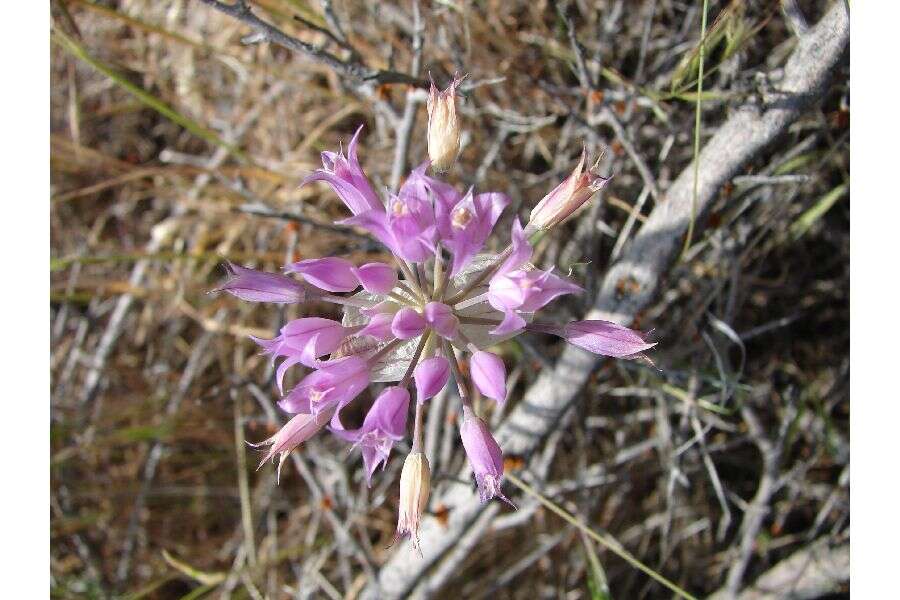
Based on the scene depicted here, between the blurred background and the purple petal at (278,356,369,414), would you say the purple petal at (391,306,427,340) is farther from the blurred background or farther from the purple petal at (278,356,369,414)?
the blurred background

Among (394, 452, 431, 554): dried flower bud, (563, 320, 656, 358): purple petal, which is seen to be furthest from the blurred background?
(394, 452, 431, 554): dried flower bud

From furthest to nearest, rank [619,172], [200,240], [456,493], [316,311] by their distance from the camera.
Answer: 1. [200,240]
2. [316,311]
3. [619,172]
4. [456,493]

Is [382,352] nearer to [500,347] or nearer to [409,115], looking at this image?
[409,115]

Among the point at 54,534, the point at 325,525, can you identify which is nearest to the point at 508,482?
the point at 325,525

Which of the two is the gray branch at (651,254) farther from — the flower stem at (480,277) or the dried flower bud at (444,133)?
the dried flower bud at (444,133)

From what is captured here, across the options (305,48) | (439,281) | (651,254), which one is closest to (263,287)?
(439,281)

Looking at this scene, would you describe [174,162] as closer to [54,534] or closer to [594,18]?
[54,534]
